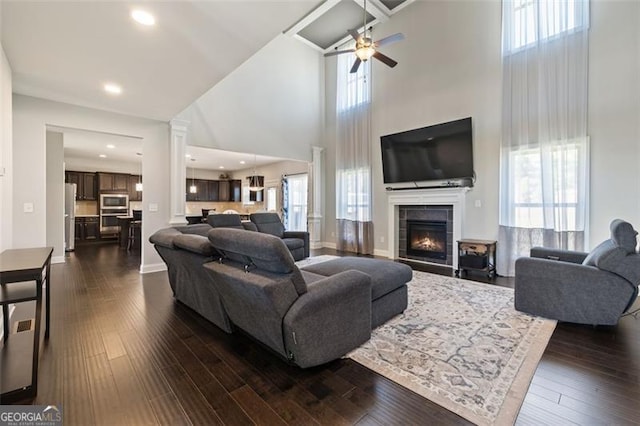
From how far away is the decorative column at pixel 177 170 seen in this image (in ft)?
16.9

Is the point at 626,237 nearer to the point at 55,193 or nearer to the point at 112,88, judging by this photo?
the point at 112,88

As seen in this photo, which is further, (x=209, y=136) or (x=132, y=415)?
(x=209, y=136)

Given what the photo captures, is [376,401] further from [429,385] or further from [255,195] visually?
[255,195]

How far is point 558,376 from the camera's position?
6.18 feet

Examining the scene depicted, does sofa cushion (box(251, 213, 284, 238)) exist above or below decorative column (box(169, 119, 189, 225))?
below

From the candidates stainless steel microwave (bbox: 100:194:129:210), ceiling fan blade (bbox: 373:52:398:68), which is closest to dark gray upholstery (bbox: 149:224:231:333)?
ceiling fan blade (bbox: 373:52:398:68)

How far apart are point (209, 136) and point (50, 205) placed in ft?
12.3

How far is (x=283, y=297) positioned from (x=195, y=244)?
3.94ft

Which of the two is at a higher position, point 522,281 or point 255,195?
point 255,195

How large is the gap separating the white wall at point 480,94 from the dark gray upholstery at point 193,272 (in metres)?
4.43

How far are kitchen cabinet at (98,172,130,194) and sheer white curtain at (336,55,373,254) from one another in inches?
305

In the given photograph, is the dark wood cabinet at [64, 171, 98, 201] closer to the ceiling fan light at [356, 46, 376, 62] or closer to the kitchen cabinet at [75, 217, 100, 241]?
the kitchen cabinet at [75, 217, 100, 241]

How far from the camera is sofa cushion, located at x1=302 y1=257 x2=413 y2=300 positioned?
2543mm

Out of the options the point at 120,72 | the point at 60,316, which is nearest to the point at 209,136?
the point at 120,72
